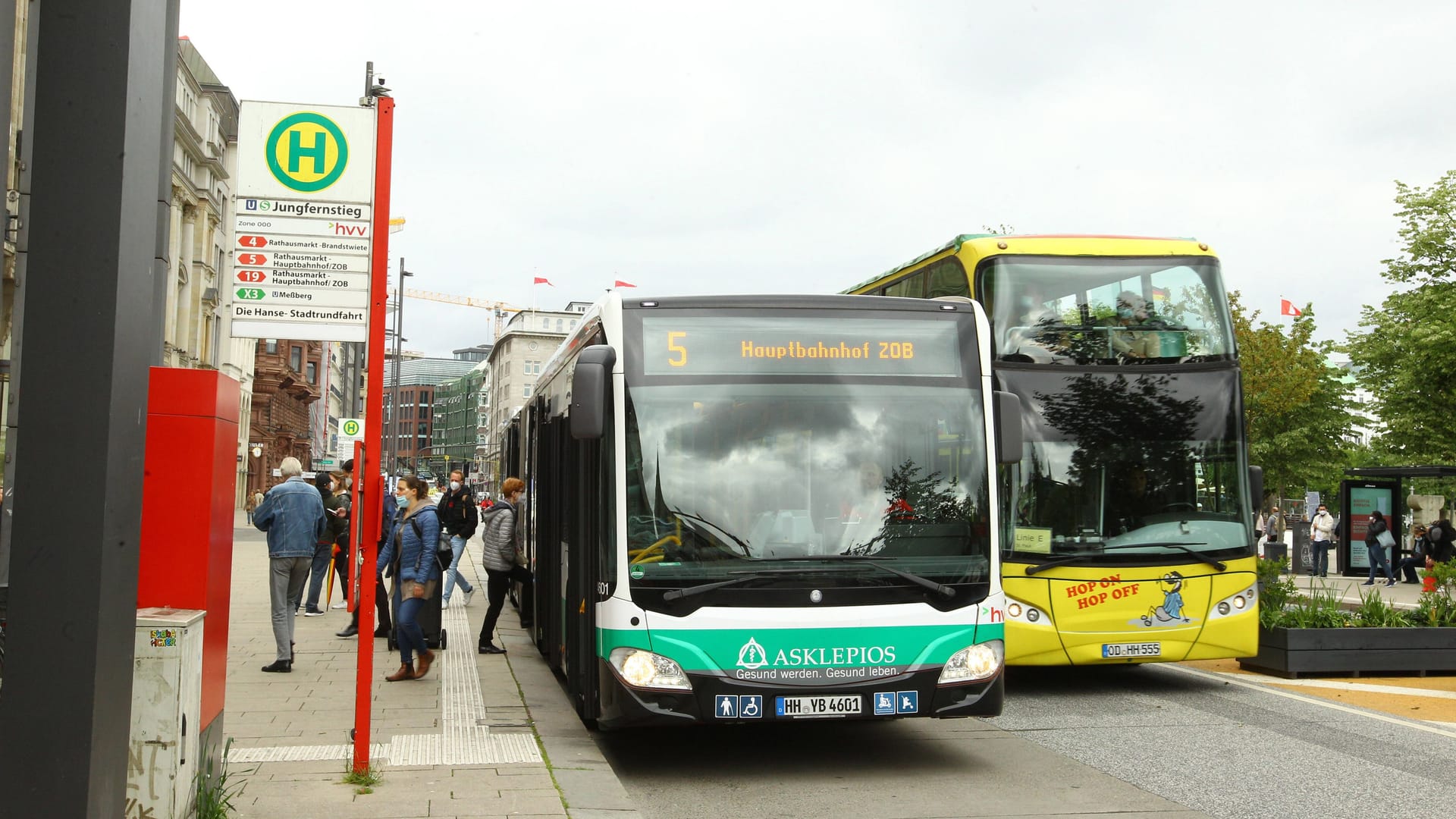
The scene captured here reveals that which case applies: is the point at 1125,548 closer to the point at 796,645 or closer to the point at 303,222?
the point at 796,645

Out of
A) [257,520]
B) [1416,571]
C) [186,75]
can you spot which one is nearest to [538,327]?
[186,75]

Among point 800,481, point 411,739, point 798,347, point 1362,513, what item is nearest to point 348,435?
point 1362,513

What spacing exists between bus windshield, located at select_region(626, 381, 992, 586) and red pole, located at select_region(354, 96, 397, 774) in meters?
1.49

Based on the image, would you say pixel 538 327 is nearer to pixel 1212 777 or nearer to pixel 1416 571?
pixel 1416 571

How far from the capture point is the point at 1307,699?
1135cm

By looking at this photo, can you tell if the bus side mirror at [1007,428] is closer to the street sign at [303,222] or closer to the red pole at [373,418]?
the red pole at [373,418]

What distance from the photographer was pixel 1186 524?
11547 mm

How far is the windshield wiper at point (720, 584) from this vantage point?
786 cm

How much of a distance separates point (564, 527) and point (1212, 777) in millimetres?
4558

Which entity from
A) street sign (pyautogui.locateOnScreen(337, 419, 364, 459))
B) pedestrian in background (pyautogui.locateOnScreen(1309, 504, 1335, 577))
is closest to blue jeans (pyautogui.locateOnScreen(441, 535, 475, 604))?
street sign (pyautogui.locateOnScreen(337, 419, 364, 459))

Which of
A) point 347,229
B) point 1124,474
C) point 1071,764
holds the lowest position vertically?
point 1071,764

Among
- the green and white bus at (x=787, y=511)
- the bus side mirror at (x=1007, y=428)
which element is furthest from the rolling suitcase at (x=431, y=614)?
the bus side mirror at (x=1007, y=428)

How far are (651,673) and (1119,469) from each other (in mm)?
5269

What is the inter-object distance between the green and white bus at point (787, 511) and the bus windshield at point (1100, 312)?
3.00m
